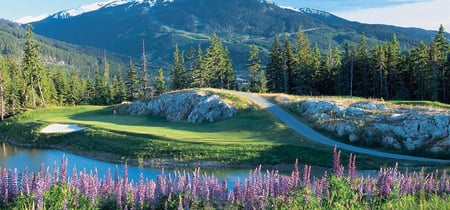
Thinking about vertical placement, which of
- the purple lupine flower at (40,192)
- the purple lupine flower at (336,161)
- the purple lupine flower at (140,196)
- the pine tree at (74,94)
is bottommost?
the purple lupine flower at (140,196)

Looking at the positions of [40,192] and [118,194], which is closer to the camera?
[40,192]

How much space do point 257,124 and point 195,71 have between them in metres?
46.1

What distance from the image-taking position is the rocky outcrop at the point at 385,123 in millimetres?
45688

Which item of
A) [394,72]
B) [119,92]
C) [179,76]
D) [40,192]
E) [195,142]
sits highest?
[179,76]

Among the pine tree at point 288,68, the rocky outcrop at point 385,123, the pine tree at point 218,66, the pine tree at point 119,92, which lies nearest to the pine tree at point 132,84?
the pine tree at point 119,92

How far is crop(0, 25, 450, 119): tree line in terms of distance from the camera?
261 feet

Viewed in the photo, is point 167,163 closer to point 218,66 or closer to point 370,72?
point 370,72

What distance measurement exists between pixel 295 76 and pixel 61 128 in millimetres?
46822

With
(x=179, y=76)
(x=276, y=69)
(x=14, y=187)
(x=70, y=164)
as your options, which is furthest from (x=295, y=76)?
(x=14, y=187)

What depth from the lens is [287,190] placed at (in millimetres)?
12758

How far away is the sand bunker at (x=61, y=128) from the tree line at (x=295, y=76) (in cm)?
2168

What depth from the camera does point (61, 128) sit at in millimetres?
68750

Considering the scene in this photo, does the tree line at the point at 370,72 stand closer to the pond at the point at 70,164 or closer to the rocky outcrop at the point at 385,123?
the rocky outcrop at the point at 385,123

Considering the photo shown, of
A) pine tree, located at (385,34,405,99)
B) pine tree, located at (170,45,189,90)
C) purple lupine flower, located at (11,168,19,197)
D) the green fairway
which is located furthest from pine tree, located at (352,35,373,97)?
purple lupine flower, located at (11,168,19,197)
